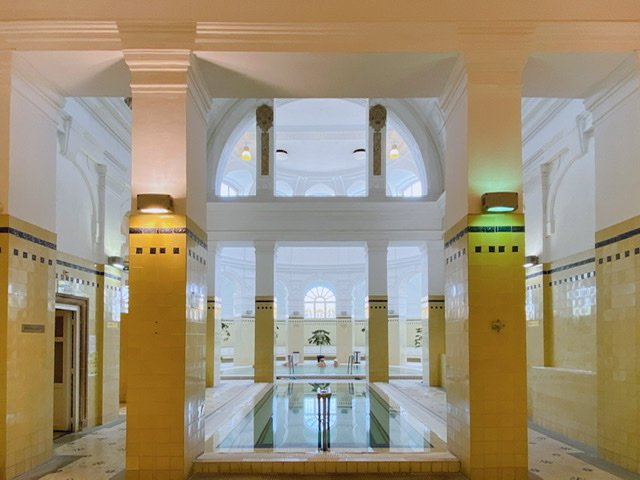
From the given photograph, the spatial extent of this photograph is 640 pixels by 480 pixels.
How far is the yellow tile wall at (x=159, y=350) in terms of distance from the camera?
492 cm

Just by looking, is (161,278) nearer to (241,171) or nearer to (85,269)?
(85,269)

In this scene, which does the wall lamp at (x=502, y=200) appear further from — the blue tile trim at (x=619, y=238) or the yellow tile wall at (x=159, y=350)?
the yellow tile wall at (x=159, y=350)

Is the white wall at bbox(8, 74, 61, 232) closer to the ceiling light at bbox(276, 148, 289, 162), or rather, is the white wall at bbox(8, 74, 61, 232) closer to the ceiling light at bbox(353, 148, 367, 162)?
the ceiling light at bbox(353, 148, 367, 162)

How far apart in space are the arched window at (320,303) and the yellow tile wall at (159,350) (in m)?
16.4

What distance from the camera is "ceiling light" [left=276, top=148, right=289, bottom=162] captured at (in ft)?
60.0

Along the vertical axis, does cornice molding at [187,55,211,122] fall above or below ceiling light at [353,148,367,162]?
below

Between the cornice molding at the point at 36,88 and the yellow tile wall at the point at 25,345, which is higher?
the cornice molding at the point at 36,88

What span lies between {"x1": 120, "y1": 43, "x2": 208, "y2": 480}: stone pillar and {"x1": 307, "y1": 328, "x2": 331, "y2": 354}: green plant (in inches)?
610

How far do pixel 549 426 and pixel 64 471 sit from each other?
5.65 m

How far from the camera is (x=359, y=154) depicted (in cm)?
1866

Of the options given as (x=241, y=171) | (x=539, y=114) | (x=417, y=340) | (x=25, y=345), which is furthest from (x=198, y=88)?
(x=417, y=340)

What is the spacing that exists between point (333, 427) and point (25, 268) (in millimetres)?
4039

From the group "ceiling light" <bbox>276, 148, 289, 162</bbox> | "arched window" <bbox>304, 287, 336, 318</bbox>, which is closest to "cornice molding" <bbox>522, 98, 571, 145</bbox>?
"ceiling light" <bbox>276, 148, 289, 162</bbox>

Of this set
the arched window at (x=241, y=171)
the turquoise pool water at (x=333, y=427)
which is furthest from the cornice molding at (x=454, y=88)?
the arched window at (x=241, y=171)
